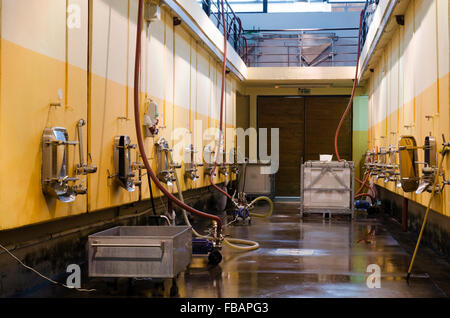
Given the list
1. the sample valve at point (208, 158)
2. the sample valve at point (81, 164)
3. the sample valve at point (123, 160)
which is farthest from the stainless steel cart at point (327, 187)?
the sample valve at point (81, 164)

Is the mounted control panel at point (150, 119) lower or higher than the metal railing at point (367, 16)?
lower

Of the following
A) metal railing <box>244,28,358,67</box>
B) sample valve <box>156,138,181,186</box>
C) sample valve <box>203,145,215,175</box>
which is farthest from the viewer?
metal railing <box>244,28,358,67</box>

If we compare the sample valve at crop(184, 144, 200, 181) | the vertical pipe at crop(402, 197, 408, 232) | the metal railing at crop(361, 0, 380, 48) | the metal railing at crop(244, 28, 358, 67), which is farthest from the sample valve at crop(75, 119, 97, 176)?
the metal railing at crop(244, 28, 358, 67)

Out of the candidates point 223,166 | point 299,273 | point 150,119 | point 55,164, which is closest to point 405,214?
point 299,273

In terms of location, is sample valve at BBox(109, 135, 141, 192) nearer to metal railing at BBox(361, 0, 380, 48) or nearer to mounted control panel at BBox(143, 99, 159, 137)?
mounted control panel at BBox(143, 99, 159, 137)

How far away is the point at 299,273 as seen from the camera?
194 inches

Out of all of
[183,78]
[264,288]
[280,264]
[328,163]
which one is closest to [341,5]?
[328,163]

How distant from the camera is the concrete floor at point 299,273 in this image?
4137 millimetres

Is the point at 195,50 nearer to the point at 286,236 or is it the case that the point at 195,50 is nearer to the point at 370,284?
the point at 286,236

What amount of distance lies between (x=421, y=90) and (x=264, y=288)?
3.39 meters

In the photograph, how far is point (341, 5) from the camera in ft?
51.1

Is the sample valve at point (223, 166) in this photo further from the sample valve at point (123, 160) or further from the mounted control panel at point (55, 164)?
the mounted control panel at point (55, 164)

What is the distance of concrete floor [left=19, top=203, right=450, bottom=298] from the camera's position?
414cm

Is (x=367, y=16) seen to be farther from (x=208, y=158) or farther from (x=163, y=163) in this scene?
(x=163, y=163)
